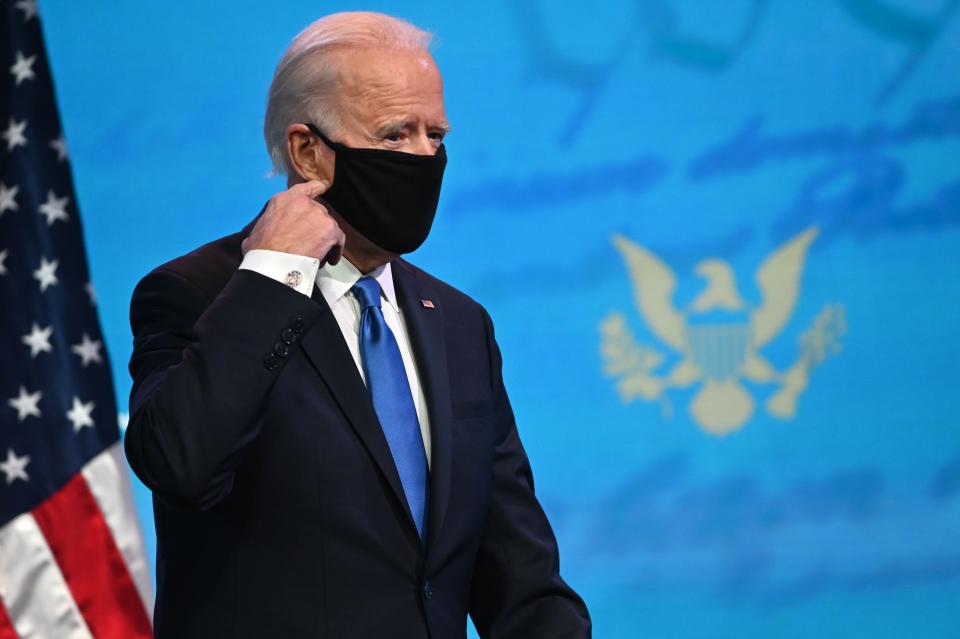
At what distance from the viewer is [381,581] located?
1656 millimetres

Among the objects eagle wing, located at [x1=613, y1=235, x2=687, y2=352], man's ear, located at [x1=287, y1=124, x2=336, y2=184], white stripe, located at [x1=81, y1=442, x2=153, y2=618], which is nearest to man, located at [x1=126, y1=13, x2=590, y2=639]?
man's ear, located at [x1=287, y1=124, x2=336, y2=184]

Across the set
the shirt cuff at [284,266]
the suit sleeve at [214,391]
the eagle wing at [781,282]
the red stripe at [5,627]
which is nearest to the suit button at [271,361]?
the suit sleeve at [214,391]

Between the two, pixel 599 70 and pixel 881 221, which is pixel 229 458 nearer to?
pixel 599 70

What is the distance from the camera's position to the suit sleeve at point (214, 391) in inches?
58.8

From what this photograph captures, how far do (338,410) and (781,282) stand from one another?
7.28ft

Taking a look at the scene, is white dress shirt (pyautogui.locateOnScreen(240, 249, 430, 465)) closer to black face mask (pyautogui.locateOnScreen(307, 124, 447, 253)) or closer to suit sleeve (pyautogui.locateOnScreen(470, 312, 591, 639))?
black face mask (pyautogui.locateOnScreen(307, 124, 447, 253))

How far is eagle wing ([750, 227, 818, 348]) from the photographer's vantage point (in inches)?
142

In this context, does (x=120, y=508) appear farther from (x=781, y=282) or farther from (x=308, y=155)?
(x=781, y=282)

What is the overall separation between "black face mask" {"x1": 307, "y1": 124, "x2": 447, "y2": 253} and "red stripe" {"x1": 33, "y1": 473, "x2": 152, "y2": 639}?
1.91m

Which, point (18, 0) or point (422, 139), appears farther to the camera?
point (18, 0)

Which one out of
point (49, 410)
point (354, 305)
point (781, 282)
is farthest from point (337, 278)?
point (781, 282)

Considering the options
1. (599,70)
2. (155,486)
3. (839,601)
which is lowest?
(155,486)

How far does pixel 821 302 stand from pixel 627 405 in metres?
0.65

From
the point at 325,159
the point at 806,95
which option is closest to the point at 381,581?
the point at 325,159
